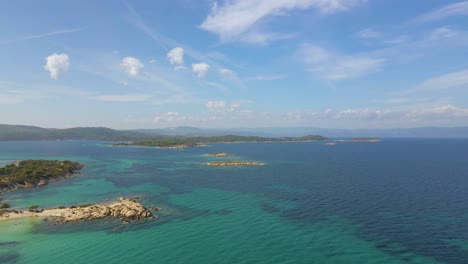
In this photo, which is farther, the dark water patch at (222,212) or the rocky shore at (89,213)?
the dark water patch at (222,212)

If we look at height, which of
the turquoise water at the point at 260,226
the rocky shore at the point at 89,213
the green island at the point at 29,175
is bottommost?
the turquoise water at the point at 260,226

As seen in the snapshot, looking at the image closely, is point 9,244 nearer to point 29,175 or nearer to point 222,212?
point 222,212

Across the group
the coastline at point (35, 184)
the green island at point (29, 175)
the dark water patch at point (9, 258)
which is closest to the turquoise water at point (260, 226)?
the dark water patch at point (9, 258)

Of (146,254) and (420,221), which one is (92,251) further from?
(420,221)

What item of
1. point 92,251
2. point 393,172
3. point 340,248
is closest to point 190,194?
point 92,251

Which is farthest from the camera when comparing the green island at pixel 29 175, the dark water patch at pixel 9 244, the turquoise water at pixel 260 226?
the green island at pixel 29 175

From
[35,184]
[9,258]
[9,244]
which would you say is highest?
[35,184]

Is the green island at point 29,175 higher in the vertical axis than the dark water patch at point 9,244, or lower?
higher

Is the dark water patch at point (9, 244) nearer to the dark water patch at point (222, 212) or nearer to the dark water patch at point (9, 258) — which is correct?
the dark water patch at point (9, 258)

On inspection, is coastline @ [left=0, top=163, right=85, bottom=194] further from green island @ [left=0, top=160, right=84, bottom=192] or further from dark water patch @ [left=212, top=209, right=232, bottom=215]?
dark water patch @ [left=212, top=209, right=232, bottom=215]

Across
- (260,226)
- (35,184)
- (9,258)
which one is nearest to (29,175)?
(35,184)
